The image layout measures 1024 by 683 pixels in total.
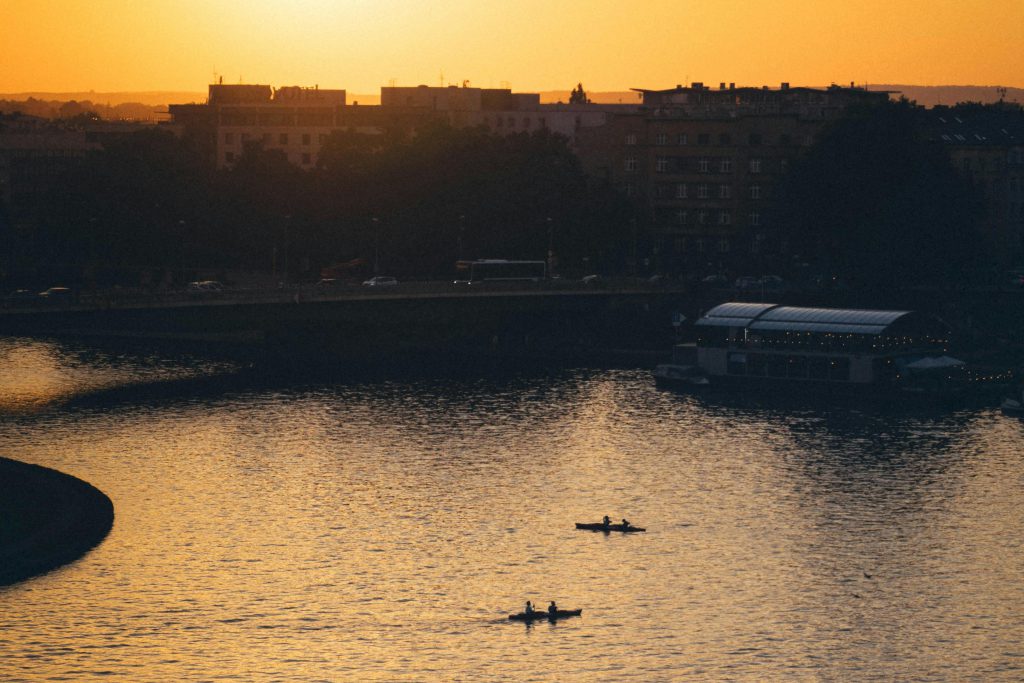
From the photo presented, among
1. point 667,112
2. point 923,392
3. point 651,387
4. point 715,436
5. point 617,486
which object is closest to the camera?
point 617,486

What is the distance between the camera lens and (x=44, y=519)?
241 feet

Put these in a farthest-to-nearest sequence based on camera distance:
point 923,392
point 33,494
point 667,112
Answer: point 667,112 → point 923,392 → point 33,494

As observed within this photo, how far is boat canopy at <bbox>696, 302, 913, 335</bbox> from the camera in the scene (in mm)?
116125

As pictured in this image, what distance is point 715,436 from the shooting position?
98750mm

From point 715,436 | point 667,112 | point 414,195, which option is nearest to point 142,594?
point 715,436

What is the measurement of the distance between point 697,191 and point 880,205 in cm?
3077

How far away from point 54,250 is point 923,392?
99277mm

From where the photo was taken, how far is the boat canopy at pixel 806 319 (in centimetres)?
11612

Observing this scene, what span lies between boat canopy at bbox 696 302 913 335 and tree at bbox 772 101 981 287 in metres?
25.8

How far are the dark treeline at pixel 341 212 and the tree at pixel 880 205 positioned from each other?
15602mm

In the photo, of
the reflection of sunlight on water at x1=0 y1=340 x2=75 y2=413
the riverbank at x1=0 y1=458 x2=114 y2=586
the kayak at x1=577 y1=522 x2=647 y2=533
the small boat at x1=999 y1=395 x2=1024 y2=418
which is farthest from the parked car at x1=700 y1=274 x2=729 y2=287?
the riverbank at x1=0 y1=458 x2=114 y2=586

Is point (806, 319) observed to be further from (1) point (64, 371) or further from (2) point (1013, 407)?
(1) point (64, 371)

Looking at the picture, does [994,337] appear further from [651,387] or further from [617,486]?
[617,486]

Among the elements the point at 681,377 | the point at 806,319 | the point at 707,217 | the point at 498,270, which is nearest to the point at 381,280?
the point at 498,270
